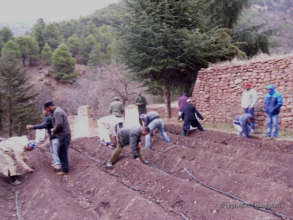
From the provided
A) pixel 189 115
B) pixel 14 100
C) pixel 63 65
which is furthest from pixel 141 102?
pixel 63 65

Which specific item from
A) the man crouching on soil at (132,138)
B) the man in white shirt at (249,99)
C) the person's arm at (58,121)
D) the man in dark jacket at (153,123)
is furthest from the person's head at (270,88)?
the person's arm at (58,121)

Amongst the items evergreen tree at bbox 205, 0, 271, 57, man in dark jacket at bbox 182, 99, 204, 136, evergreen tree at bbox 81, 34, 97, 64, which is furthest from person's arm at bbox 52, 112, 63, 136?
evergreen tree at bbox 81, 34, 97, 64

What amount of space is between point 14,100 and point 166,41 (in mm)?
13903

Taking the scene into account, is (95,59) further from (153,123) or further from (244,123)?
(244,123)

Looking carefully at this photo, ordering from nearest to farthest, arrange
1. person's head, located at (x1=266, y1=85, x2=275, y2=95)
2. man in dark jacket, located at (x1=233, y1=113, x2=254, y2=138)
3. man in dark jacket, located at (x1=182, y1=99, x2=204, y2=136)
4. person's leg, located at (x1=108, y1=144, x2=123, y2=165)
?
person's leg, located at (x1=108, y1=144, x2=123, y2=165), person's head, located at (x1=266, y1=85, x2=275, y2=95), man in dark jacket, located at (x1=233, y1=113, x2=254, y2=138), man in dark jacket, located at (x1=182, y1=99, x2=204, y2=136)

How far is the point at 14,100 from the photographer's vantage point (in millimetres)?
20250

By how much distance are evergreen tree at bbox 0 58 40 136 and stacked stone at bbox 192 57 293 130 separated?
561 inches

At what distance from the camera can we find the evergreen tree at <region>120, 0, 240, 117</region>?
469 inches

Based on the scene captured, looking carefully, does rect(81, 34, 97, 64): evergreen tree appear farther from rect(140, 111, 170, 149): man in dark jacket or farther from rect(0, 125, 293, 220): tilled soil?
rect(0, 125, 293, 220): tilled soil

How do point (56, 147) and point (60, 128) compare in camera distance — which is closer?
point (60, 128)

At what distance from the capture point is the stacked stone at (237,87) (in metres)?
9.02

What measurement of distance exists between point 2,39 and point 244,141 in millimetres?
50093

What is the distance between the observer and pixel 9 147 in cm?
595

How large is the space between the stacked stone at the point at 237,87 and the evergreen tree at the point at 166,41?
118 cm
